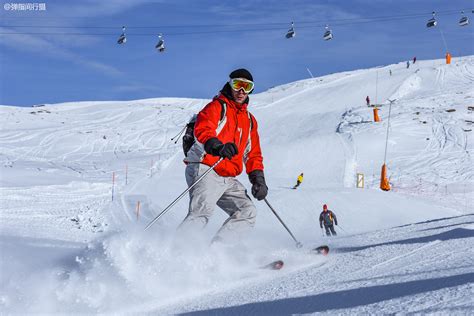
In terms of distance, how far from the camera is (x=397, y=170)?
2486 centimetres

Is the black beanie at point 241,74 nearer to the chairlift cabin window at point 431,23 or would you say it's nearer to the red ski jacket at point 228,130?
the red ski jacket at point 228,130

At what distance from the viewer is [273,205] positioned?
17.3 m

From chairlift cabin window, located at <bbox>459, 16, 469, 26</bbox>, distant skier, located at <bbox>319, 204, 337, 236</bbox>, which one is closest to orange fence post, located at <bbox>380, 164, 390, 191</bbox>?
distant skier, located at <bbox>319, 204, 337, 236</bbox>

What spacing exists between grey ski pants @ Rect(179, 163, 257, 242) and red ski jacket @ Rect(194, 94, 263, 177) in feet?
0.35

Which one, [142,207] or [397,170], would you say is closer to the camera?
[142,207]

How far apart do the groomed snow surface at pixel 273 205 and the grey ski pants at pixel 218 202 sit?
165 millimetres

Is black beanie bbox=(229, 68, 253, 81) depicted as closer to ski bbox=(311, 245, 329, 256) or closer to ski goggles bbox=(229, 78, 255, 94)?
ski goggles bbox=(229, 78, 255, 94)

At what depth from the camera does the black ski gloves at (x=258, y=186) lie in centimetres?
533

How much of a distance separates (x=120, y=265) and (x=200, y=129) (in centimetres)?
152

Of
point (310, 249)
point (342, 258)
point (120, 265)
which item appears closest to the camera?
point (120, 265)

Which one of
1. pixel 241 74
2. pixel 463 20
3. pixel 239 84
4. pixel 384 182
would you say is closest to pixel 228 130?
pixel 239 84

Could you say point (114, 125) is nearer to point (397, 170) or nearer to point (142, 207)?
point (397, 170)

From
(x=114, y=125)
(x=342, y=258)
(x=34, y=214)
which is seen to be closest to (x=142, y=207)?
(x=34, y=214)

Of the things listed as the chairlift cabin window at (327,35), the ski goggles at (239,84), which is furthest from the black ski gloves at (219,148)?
the chairlift cabin window at (327,35)
